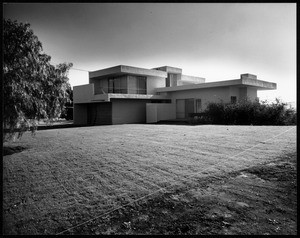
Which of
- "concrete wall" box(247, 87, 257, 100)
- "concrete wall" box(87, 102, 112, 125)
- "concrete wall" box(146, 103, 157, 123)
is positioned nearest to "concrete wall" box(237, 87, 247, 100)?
"concrete wall" box(247, 87, 257, 100)

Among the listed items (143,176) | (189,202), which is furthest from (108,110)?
(189,202)

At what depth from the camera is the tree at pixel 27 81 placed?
5352mm

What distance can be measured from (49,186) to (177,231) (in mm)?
2735

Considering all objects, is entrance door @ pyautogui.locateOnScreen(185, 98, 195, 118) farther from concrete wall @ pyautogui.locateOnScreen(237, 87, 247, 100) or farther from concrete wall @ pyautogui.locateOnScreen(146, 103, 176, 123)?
concrete wall @ pyautogui.locateOnScreen(237, 87, 247, 100)

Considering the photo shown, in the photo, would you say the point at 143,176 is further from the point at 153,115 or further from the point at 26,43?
the point at 153,115

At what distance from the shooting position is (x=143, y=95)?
922 inches

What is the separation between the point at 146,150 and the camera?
23.7 ft

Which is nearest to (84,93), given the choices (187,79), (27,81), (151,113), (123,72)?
(123,72)

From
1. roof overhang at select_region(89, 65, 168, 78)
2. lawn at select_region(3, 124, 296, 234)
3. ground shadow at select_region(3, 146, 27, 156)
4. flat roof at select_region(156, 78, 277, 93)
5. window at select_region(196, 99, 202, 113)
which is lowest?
lawn at select_region(3, 124, 296, 234)

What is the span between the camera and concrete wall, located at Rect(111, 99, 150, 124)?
22.4m

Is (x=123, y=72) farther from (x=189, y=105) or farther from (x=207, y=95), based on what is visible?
(x=189, y=105)

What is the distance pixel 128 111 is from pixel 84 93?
5.07 m

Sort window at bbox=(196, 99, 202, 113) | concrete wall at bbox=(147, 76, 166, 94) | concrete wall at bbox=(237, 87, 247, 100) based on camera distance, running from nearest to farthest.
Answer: concrete wall at bbox=(237, 87, 247, 100) < window at bbox=(196, 99, 202, 113) < concrete wall at bbox=(147, 76, 166, 94)

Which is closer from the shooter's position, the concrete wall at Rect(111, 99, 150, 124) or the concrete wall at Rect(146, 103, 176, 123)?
the concrete wall at Rect(111, 99, 150, 124)
